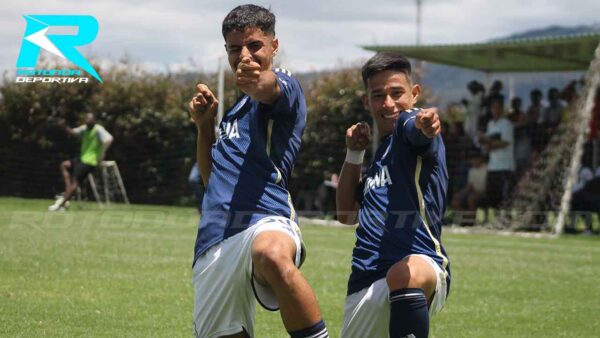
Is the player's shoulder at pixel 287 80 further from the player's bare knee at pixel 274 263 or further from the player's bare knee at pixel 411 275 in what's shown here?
the player's bare knee at pixel 411 275

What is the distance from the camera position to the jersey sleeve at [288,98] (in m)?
4.60

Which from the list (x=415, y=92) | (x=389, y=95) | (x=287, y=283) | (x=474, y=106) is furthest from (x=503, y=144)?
(x=287, y=283)

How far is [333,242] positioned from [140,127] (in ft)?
38.3

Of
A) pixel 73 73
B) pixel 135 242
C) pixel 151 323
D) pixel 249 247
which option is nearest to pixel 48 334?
pixel 151 323

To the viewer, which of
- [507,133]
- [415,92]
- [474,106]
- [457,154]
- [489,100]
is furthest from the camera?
[457,154]

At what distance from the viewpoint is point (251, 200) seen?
15.2 feet

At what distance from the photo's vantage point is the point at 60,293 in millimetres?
8094

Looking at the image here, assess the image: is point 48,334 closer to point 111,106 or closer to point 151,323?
point 151,323

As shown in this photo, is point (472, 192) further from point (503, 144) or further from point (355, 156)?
point (355, 156)

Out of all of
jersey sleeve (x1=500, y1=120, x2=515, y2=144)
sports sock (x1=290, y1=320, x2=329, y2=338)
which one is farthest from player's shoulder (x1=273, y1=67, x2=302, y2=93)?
jersey sleeve (x1=500, y1=120, x2=515, y2=144)

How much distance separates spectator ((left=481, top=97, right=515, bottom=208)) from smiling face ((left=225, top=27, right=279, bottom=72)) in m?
13.4

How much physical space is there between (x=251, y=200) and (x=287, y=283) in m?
0.49

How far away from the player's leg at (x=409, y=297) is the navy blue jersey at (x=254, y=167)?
59cm

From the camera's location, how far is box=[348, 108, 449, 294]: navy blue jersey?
4.74 m
